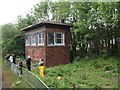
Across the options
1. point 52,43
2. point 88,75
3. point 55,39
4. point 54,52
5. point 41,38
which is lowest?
point 88,75

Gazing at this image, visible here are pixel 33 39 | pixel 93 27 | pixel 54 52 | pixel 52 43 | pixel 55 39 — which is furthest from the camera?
pixel 33 39

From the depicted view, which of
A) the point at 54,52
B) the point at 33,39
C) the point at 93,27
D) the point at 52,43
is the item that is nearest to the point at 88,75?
the point at 54,52

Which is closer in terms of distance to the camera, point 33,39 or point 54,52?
point 54,52

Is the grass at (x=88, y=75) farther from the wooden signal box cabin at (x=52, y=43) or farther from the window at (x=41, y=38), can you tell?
the window at (x=41, y=38)

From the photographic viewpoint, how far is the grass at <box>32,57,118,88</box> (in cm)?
1578

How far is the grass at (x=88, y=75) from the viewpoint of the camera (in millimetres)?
15781

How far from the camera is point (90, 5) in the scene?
1039 inches

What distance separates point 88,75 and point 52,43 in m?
8.61

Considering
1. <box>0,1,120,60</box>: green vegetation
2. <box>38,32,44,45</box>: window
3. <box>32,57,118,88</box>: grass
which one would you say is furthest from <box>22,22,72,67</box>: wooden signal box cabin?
<box>32,57,118,88</box>: grass

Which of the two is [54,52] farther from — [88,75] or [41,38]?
[88,75]

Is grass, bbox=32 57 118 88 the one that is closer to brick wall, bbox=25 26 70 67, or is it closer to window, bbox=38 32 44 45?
brick wall, bbox=25 26 70 67

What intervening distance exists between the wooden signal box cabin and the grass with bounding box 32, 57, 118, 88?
68.1 inches

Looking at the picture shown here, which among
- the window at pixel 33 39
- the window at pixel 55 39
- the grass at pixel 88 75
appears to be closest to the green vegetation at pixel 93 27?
the window at pixel 55 39

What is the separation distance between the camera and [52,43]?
27.1 metres
